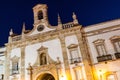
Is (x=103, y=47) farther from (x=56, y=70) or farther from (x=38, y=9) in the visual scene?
(x=38, y=9)

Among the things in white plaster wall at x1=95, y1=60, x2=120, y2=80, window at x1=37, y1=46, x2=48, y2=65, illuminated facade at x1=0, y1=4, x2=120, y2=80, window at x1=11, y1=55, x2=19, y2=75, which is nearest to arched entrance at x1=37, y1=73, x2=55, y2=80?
illuminated facade at x1=0, y1=4, x2=120, y2=80

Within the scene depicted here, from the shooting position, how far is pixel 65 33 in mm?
29125

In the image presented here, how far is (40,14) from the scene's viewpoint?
33219 mm

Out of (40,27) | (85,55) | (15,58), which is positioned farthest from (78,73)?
(15,58)

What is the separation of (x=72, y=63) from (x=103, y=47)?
486 centimetres

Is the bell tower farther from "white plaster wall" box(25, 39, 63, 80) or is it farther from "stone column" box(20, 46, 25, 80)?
"stone column" box(20, 46, 25, 80)

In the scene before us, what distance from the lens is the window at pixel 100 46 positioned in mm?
26672

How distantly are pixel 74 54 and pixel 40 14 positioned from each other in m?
10.2

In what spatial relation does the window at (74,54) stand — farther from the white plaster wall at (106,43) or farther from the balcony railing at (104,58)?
the balcony railing at (104,58)

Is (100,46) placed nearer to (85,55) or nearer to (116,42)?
(116,42)

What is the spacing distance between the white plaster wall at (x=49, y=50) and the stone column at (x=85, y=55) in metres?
3.07

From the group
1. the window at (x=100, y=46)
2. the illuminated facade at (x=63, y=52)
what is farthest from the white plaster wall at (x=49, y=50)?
the window at (x=100, y=46)

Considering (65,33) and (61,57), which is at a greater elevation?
(65,33)

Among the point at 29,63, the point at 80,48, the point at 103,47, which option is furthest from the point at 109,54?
the point at 29,63
